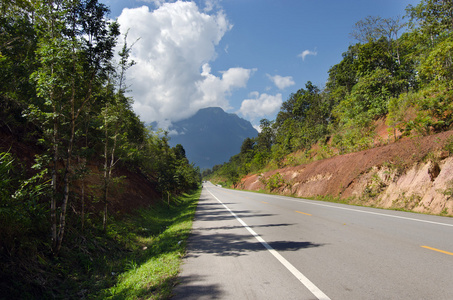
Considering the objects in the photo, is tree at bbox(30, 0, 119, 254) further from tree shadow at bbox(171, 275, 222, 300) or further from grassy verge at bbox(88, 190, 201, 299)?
tree shadow at bbox(171, 275, 222, 300)

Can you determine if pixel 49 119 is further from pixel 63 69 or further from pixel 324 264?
pixel 324 264

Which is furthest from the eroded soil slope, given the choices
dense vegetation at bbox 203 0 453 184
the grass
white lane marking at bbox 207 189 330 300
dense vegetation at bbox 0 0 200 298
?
dense vegetation at bbox 0 0 200 298

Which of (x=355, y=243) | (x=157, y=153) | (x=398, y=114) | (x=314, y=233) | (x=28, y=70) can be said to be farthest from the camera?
(x=157, y=153)

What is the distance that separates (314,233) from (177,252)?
3.68m

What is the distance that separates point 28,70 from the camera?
5809mm

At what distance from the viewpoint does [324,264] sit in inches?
163

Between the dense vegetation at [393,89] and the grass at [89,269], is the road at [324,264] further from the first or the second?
the dense vegetation at [393,89]

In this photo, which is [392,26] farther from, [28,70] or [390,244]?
[28,70]

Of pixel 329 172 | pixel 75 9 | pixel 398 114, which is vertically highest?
pixel 398 114

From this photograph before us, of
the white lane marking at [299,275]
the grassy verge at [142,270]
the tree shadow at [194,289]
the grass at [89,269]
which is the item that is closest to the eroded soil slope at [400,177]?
the white lane marking at [299,275]

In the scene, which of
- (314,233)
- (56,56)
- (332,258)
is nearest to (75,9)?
(56,56)

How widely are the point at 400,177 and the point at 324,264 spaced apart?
39.1ft

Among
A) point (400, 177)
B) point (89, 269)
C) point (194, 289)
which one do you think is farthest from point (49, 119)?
point (400, 177)

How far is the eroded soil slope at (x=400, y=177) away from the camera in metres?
10.4
